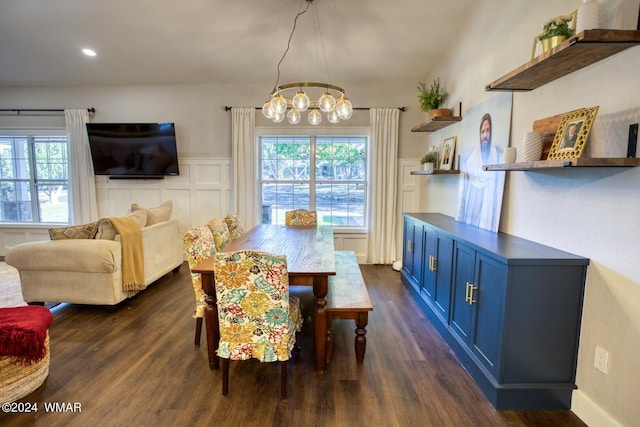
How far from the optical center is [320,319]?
2076 millimetres

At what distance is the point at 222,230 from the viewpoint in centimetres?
287

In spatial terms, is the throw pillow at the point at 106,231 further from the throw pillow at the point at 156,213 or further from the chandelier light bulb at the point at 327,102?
the chandelier light bulb at the point at 327,102

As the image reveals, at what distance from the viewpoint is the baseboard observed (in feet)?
5.33

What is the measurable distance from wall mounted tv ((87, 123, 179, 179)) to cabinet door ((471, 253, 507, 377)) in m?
4.42

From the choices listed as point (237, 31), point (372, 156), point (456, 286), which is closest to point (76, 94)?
point (237, 31)

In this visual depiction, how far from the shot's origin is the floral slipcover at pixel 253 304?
66.1 inches

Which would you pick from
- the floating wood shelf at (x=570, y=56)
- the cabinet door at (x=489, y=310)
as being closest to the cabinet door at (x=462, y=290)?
the cabinet door at (x=489, y=310)

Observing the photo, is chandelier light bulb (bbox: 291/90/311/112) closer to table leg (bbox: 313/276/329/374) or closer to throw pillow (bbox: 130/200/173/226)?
table leg (bbox: 313/276/329/374)

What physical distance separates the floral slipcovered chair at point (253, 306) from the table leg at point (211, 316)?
266 mm

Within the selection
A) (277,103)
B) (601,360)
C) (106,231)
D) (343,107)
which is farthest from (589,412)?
(106,231)

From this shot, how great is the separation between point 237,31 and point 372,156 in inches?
94.9

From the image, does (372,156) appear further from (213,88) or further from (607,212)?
(607,212)

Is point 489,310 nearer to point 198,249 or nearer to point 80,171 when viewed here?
point 198,249

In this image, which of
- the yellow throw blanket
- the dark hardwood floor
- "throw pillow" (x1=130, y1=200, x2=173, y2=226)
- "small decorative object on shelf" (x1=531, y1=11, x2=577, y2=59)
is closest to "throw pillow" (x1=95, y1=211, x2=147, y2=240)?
the yellow throw blanket
